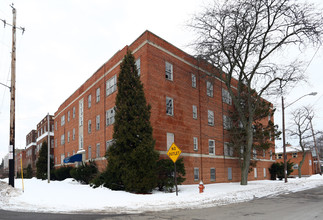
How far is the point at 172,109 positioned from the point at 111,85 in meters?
7.54

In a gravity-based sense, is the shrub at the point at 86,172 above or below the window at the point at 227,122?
below

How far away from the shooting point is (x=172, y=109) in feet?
77.0

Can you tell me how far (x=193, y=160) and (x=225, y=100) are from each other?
9962 millimetres

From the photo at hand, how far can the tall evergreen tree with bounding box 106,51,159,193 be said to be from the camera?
16.8 m

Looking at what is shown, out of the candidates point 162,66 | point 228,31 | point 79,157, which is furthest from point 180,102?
point 79,157

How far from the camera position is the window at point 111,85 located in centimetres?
2685

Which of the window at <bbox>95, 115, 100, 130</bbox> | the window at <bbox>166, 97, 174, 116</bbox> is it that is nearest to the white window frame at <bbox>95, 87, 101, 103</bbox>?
the window at <bbox>95, 115, 100, 130</bbox>

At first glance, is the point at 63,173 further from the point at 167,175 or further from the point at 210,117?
the point at 167,175

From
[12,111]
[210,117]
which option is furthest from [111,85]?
[12,111]

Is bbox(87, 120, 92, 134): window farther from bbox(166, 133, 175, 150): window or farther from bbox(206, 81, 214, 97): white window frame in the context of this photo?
bbox(206, 81, 214, 97): white window frame

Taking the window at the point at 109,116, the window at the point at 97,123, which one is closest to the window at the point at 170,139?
the window at the point at 109,116

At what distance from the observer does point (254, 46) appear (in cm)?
2361

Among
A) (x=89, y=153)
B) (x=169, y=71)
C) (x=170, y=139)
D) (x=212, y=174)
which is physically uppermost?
(x=169, y=71)

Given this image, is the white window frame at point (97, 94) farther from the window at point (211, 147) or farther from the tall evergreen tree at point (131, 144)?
the window at point (211, 147)
